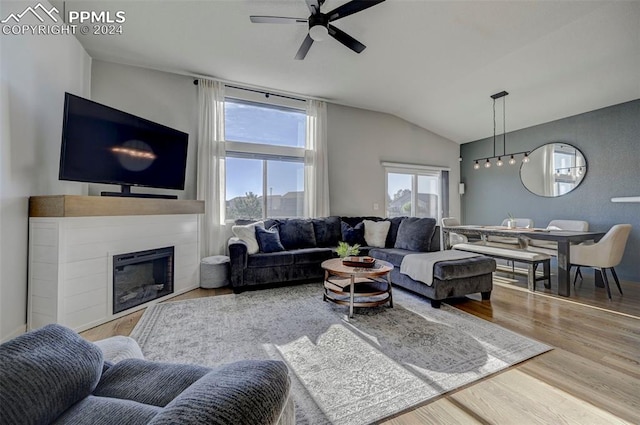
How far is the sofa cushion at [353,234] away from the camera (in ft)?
14.9

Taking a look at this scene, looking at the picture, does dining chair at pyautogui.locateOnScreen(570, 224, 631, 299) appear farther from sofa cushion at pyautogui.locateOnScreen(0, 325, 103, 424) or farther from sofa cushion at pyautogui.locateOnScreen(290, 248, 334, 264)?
sofa cushion at pyautogui.locateOnScreen(0, 325, 103, 424)

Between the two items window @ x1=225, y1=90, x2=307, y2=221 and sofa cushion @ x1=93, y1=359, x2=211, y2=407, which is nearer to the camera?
sofa cushion @ x1=93, y1=359, x2=211, y2=407

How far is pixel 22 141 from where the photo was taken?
7.70 feet

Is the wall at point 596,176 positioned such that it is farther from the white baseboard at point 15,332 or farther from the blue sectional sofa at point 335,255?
the white baseboard at point 15,332

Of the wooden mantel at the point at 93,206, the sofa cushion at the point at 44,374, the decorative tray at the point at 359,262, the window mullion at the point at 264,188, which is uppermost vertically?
the window mullion at the point at 264,188

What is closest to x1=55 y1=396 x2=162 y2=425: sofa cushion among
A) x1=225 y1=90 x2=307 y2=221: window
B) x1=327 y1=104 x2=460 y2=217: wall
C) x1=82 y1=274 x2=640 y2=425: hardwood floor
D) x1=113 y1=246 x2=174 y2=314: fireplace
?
x1=82 y1=274 x2=640 y2=425: hardwood floor

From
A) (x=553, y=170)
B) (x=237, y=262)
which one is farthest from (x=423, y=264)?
(x=553, y=170)

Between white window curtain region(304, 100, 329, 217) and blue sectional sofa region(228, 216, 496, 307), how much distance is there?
35 cm

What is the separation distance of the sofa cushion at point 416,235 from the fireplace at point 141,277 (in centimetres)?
322

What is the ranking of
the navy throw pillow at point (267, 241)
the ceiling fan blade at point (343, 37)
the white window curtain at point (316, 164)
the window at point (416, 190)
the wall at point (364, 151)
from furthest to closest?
the window at point (416, 190) → the wall at point (364, 151) → the white window curtain at point (316, 164) → the navy throw pillow at point (267, 241) → the ceiling fan blade at point (343, 37)

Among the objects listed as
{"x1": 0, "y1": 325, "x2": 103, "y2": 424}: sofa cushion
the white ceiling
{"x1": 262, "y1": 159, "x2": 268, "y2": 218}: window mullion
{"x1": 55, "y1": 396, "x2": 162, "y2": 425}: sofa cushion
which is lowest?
{"x1": 55, "y1": 396, "x2": 162, "y2": 425}: sofa cushion

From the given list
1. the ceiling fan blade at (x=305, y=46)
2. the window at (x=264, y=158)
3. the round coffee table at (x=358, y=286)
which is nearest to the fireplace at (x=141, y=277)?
the window at (x=264, y=158)

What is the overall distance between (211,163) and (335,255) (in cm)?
237

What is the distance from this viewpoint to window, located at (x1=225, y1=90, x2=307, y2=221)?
4547 mm
